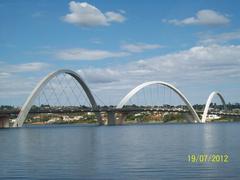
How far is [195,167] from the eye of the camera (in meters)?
26.5

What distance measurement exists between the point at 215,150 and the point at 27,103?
69744 mm

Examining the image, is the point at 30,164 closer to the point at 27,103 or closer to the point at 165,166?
the point at 165,166

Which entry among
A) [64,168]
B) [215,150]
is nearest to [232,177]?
[64,168]

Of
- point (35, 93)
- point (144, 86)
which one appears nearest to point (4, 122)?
point (35, 93)
